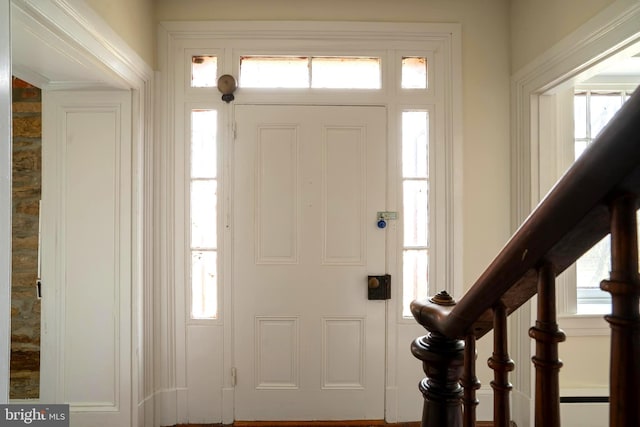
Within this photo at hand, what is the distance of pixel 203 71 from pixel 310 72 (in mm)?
Result: 701

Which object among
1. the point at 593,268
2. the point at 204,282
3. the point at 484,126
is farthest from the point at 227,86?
the point at 593,268

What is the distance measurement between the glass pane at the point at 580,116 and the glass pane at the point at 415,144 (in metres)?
1.12

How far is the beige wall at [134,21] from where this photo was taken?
158cm

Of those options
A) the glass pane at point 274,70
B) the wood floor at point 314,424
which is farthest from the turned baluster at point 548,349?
the glass pane at point 274,70

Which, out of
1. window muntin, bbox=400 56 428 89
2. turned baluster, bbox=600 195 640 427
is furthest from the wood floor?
window muntin, bbox=400 56 428 89

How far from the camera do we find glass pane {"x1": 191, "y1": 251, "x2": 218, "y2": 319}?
2.12 meters

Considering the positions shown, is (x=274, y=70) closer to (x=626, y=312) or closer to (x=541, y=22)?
(x=541, y=22)

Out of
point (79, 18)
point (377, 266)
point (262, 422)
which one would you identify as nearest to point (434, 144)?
point (377, 266)

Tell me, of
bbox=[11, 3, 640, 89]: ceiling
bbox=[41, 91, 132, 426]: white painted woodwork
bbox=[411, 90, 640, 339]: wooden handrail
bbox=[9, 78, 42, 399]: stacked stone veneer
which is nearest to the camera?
bbox=[411, 90, 640, 339]: wooden handrail

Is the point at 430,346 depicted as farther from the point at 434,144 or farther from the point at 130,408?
the point at 130,408

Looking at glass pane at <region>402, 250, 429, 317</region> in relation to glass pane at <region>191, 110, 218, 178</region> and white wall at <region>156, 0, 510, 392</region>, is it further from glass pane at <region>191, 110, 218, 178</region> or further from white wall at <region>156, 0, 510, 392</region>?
glass pane at <region>191, 110, 218, 178</region>

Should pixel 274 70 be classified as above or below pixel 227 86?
above

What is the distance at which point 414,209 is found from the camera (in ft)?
7.04

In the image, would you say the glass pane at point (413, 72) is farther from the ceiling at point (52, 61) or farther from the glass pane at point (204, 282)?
the glass pane at point (204, 282)
